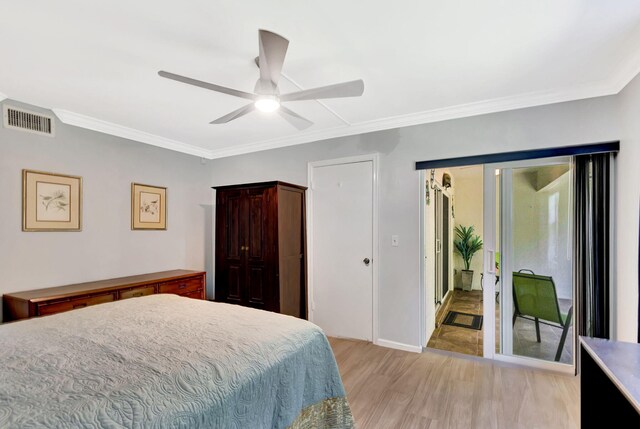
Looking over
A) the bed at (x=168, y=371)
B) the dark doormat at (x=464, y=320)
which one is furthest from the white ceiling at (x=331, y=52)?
the dark doormat at (x=464, y=320)

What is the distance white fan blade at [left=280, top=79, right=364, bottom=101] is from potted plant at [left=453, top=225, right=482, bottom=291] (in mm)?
4976

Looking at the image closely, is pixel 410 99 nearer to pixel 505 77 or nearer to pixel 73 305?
pixel 505 77

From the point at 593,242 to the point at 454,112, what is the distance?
1.59 m

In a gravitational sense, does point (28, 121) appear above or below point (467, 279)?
above

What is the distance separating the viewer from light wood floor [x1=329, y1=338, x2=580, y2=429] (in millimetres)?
2062

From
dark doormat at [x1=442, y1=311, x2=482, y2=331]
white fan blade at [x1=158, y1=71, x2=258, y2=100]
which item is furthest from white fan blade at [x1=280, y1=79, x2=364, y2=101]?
dark doormat at [x1=442, y1=311, x2=482, y2=331]

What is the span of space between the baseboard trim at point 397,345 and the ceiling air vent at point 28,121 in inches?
154

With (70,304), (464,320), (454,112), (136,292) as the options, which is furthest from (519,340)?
(70,304)

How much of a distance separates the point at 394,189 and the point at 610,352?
2.13 meters

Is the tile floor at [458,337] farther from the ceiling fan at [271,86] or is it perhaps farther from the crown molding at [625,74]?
the ceiling fan at [271,86]

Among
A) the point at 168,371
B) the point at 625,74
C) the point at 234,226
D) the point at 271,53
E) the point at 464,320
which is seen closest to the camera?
the point at 168,371

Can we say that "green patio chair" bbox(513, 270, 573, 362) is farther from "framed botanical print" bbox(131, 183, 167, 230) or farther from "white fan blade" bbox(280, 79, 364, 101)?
"framed botanical print" bbox(131, 183, 167, 230)

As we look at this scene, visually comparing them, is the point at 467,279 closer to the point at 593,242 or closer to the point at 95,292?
the point at 593,242

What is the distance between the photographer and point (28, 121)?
2.82 meters
